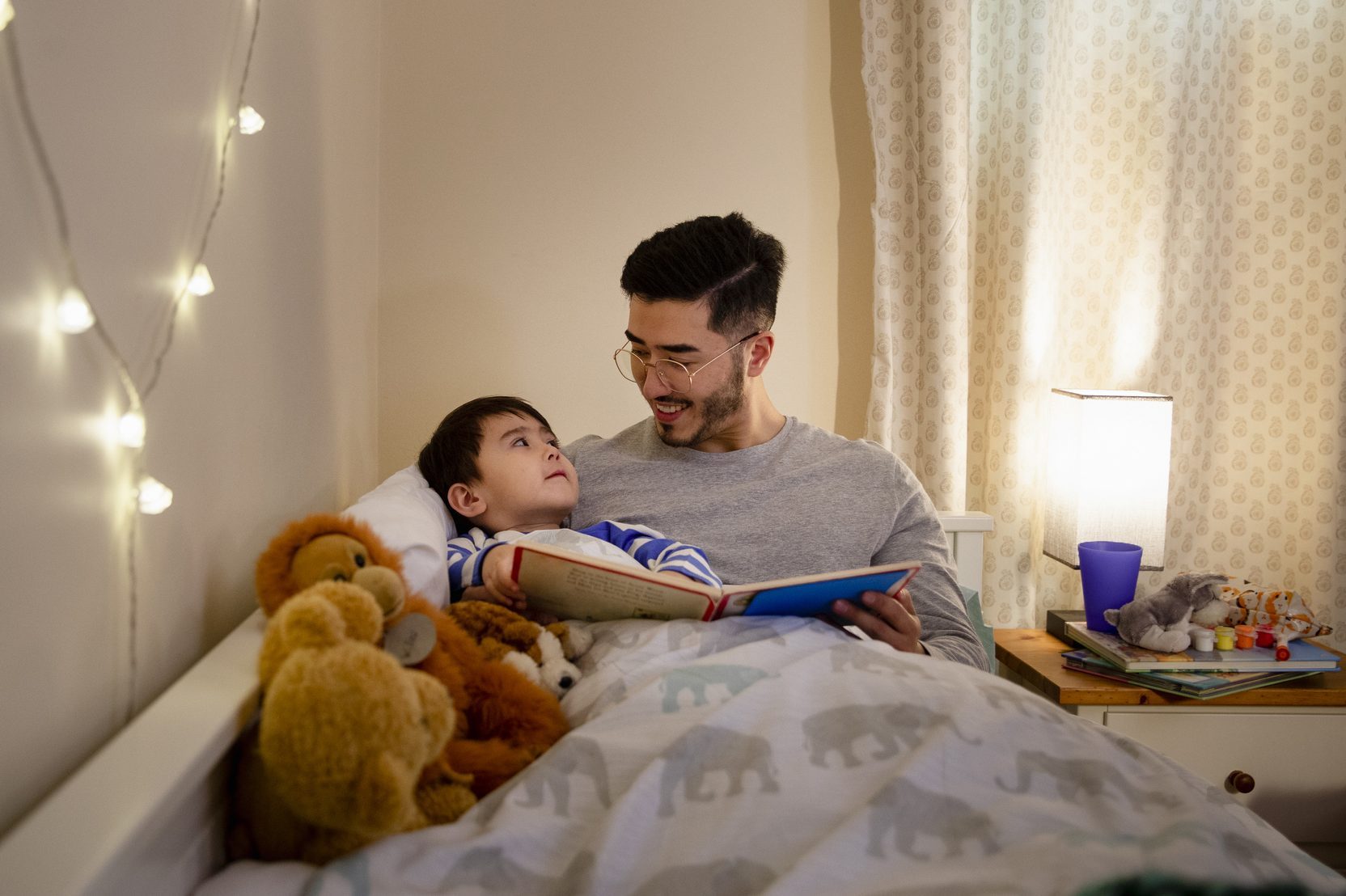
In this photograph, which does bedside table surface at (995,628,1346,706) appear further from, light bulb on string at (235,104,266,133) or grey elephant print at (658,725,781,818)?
light bulb on string at (235,104,266,133)

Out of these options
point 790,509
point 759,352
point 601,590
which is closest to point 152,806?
point 601,590

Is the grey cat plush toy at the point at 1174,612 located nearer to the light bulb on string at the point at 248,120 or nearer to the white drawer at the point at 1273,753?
the white drawer at the point at 1273,753

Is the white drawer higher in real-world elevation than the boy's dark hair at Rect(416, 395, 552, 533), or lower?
lower

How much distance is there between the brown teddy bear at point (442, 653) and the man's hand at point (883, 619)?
1.34 ft

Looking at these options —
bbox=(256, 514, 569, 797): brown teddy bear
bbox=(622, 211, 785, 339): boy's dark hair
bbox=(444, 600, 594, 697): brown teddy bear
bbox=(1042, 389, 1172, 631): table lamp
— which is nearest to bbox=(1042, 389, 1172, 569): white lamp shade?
bbox=(1042, 389, 1172, 631): table lamp

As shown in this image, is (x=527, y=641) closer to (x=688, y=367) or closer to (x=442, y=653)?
(x=442, y=653)

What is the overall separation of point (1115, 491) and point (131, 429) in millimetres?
1877

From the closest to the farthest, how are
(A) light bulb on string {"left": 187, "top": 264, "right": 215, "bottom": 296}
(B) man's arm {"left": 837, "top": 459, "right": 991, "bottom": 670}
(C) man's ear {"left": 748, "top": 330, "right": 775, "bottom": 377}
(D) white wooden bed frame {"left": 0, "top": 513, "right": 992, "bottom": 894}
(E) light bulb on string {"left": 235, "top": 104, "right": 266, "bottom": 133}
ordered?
(D) white wooden bed frame {"left": 0, "top": 513, "right": 992, "bottom": 894} → (A) light bulb on string {"left": 187, "top": 264, "right": 215, "bottom": 296} → (E) light bulb on string {"left": 235, "top": 104, "right": 266, "bottom": 133} → (B) man's arm {"left": 837, "top": 459, "right": 991, "bottom": 670} → (C) man's ear {"left": 748, "top": 330, "right": 775, "bottom": 377}

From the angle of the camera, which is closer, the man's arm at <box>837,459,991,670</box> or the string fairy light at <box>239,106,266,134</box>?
the string fairy light at <box>239,106,266,134</box>

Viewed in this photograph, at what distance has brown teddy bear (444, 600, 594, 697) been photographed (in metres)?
1.05

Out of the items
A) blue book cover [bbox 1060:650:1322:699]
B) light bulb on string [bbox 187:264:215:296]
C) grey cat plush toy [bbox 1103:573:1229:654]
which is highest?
light bulb on string [bbox 187:264:215:296]

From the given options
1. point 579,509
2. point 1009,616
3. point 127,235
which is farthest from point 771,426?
point 127,235

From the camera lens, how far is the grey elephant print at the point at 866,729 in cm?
79

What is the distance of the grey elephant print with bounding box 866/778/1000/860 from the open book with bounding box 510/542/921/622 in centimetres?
37
